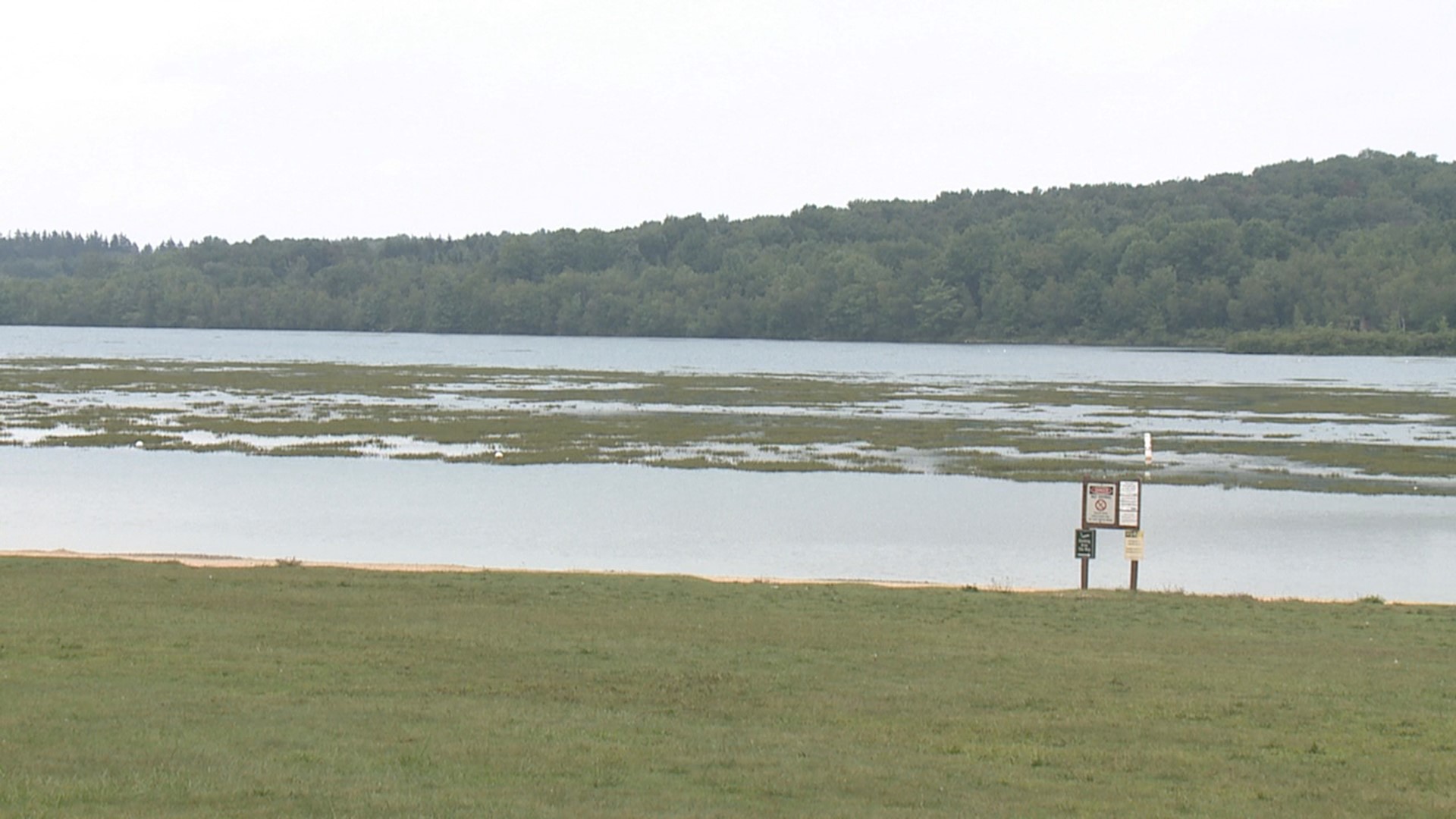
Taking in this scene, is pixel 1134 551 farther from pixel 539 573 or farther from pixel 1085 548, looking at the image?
pixel 539 573

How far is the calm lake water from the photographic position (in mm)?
27391

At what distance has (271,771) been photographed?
971cm

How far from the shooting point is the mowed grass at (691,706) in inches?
376

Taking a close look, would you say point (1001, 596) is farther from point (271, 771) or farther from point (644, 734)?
point (271, 771)

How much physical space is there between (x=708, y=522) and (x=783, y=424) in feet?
89.9

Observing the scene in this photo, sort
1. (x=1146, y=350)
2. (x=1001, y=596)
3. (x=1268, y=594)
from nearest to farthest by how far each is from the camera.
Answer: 1. (x=1001, y=596)
2. (x=1268, y=594)
3. (x=1146, y=350)

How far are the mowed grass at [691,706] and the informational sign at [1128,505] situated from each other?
3.39 m

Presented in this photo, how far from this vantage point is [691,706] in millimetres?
12164

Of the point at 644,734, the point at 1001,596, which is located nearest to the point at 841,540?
the point at 1001,596

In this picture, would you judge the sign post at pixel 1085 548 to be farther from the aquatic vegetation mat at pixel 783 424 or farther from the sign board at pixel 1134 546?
the aquatic vegetation mat at pixel 783 424

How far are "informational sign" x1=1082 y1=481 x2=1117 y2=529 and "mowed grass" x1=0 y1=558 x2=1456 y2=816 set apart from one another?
3.52 metres

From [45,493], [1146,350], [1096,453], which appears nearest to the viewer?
[45,493]

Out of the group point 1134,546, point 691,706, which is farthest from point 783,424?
point 691,706

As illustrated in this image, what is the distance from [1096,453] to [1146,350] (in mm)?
150265
